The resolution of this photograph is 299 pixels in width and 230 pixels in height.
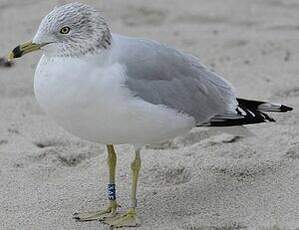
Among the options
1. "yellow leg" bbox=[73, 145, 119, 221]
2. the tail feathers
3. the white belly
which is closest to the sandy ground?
"yellow leg" bbox=[73, 145, 119, 221]

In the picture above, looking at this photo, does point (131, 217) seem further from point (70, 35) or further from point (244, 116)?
point (70, 35)

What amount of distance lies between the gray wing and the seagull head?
12 centimetres

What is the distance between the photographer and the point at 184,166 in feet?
12.8

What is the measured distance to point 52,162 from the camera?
4000 mm

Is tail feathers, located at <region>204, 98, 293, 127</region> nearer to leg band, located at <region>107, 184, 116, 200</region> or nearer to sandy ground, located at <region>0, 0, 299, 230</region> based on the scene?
sandy ground, located at <region>0, 0, 299, 230</region>

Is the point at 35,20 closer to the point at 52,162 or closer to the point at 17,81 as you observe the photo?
the point at 17,81

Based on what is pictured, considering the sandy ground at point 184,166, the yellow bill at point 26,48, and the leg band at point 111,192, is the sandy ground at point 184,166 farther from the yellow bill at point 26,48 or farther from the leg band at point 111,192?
the yellow bill at point 26,48

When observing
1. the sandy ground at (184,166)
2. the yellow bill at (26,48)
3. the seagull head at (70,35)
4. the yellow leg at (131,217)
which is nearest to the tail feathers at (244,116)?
the sandy ground at (184,166)

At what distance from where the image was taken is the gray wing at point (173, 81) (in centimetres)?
329

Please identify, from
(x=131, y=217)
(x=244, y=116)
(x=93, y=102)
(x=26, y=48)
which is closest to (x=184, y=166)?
(x=244, y=116)

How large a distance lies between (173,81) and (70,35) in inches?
20.1

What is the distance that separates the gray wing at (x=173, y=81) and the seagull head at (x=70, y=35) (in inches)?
4.8

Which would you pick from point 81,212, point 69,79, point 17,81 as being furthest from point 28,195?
point 17,81

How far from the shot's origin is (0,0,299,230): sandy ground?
11.3ft
